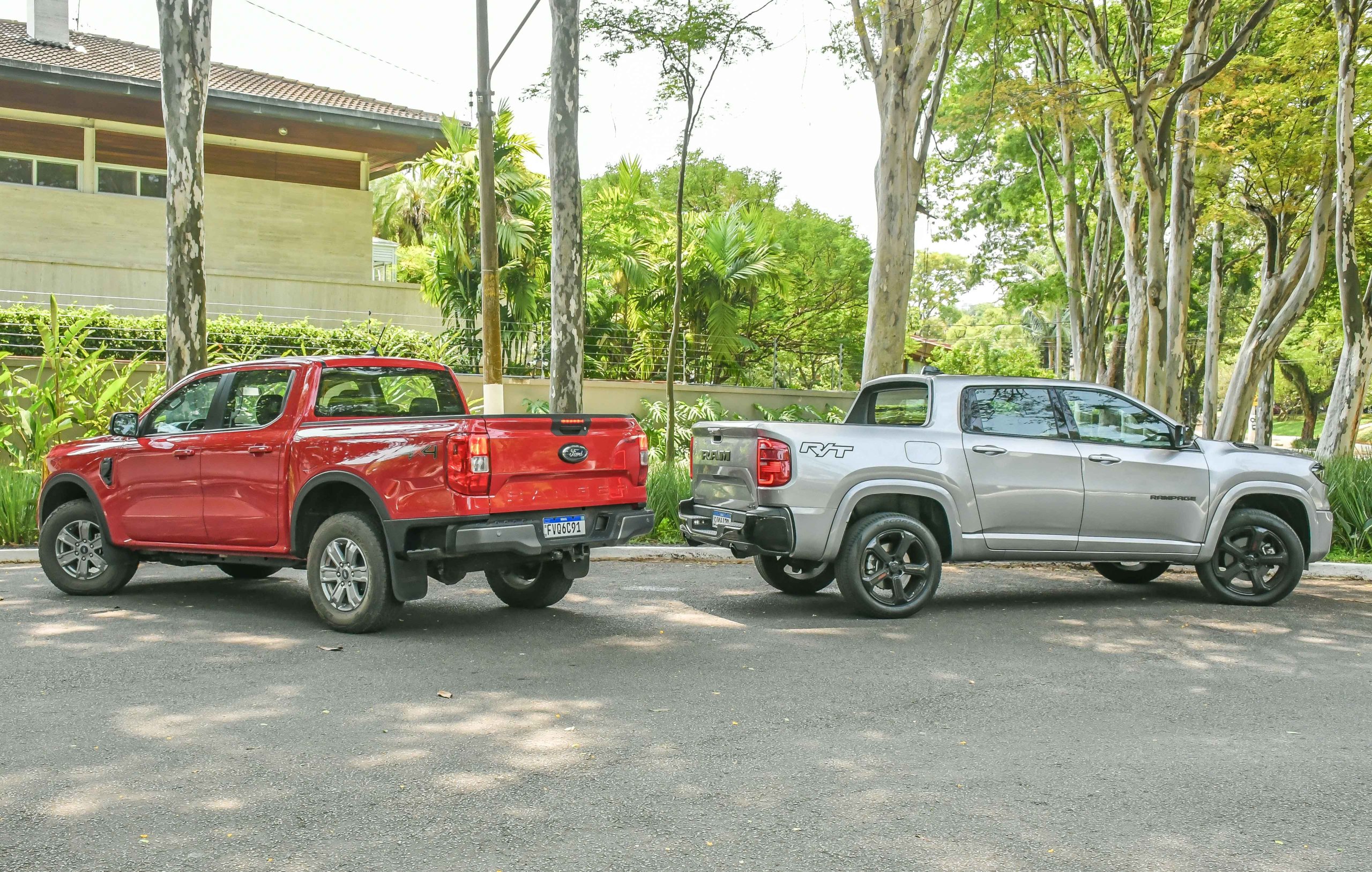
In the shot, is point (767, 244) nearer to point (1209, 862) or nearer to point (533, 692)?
point (533, 692)

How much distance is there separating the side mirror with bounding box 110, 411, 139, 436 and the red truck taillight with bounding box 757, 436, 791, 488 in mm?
4726

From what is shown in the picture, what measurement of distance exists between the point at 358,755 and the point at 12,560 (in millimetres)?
8392

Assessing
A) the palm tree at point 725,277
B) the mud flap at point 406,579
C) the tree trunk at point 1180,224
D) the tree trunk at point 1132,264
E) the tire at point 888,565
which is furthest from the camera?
the palm tree at point 725,277

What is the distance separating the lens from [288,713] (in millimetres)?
5969

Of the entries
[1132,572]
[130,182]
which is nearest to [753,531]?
[1132,572]

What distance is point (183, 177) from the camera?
531 inches

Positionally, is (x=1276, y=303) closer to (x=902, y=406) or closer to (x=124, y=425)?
(x=902, y=406)

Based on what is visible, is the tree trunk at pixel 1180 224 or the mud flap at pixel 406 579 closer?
the mud flap at pixel 406 579

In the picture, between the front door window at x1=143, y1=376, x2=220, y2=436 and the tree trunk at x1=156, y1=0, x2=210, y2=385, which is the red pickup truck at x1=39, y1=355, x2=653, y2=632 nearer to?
the front door window at x1=143, y1=376, x2=220, y2=436

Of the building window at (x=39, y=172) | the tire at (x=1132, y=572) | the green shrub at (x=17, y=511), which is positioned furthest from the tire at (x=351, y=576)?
the building window at (x=39, y=172)

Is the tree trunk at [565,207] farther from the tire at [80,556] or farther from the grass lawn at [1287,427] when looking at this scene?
the grass lawn at [1287,427]

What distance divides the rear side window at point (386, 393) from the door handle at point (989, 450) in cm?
391

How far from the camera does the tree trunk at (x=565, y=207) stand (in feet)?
47.9

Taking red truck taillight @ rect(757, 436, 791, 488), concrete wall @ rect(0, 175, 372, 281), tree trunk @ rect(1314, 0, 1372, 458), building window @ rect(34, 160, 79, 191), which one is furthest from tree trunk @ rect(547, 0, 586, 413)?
building window @ rect(34, 160, 79, 191)
